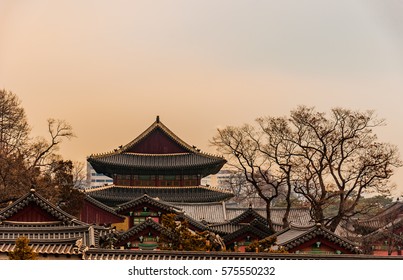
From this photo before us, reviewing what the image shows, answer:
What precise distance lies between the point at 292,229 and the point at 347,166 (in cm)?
190

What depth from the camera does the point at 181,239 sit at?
1236 cm

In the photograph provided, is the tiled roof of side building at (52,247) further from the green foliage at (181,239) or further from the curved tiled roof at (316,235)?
the curved tiled roof at (316,235)

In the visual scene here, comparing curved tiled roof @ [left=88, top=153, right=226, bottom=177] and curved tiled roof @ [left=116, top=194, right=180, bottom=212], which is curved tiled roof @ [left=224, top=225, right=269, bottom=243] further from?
curved tiled roof @ [left=88, top=153, right=226, bottom=177]

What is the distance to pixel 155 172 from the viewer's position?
795 inches

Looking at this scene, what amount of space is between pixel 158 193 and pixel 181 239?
25.7 ft

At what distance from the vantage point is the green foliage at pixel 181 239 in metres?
11.9

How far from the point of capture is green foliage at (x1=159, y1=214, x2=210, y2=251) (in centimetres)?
1187

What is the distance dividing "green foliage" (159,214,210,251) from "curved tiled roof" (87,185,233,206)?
20.2 ft

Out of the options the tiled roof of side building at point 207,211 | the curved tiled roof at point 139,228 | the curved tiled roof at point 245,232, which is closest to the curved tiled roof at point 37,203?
the curved tiled roof at point 139,228

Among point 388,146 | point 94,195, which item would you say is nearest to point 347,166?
point 388,146

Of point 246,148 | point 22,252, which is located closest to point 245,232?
point 246,148

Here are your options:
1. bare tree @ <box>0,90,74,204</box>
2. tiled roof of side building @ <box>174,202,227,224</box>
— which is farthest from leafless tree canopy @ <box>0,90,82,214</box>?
tiled roof of side building @ <box>174,202,227,224</box>
